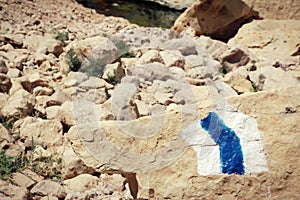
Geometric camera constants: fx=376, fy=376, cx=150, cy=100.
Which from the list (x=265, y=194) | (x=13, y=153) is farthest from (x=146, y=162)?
(x=13, y=153)

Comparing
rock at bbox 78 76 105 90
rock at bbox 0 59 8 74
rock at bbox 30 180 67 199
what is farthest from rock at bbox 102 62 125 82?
rock at bbox 30 180 67 199

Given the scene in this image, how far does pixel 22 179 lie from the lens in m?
2.41

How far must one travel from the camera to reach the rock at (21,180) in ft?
7.76

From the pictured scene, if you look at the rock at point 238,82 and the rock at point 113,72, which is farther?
the rock at point 238,82

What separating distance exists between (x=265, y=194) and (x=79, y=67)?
8.80 ft

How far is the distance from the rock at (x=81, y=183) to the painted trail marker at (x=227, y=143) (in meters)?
0.76

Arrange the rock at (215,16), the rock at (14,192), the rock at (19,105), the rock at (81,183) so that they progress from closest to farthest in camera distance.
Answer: the rock at (14,192), the rock at (81,183), the rock at (19,105), the rock at (215,16)

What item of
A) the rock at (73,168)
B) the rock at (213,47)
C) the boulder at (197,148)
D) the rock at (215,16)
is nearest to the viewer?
the boulder at (197,148)

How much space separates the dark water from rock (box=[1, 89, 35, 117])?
16.7ft

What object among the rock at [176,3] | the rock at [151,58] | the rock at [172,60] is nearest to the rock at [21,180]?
the rock at [151,58]

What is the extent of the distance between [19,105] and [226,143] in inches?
71.8

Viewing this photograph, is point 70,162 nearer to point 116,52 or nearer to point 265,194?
point 265,194

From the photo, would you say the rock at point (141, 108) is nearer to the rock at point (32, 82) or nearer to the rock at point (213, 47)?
the rock at point (32, 82)


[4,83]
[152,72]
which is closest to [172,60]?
[152,72]
